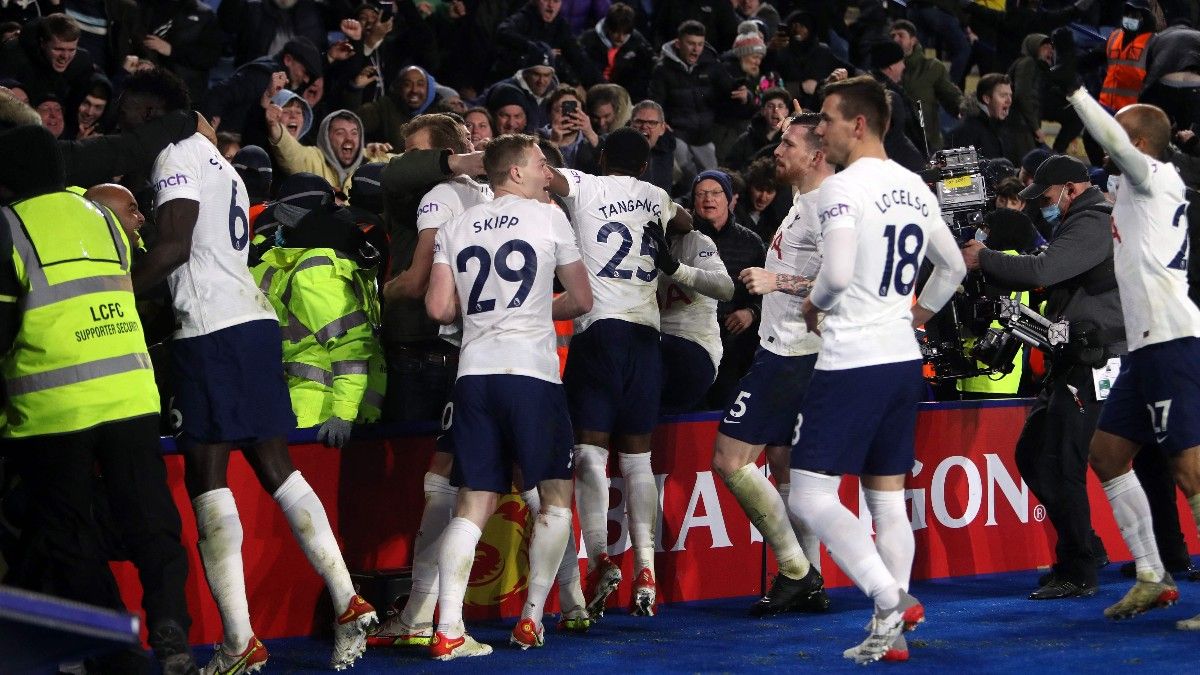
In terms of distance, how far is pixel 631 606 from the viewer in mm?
7738

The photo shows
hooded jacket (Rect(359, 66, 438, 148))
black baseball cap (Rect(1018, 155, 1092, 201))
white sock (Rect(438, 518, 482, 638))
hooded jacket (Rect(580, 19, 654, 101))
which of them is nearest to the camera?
white sock (Rect(438, 518, 482, 638))

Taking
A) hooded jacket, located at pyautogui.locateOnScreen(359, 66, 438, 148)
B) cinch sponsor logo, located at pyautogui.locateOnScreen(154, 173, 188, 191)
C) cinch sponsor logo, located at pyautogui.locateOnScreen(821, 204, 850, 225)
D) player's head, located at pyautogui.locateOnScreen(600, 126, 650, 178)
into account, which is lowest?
cinch sponsor logo, located at pyautogui.locateOnScreen(821, 204, 850, 225)

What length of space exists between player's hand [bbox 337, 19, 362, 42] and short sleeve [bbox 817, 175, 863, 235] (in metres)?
7.71

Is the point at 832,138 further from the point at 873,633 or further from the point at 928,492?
the point at 928,492

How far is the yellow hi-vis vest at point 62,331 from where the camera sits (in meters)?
5.60

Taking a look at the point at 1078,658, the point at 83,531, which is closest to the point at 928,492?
the point at 1078,658

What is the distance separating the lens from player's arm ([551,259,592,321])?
6.70m

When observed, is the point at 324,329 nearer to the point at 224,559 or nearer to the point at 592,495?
the point at 224,559

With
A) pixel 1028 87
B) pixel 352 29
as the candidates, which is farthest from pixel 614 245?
pixel 1028 87

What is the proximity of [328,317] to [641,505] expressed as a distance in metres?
1.83

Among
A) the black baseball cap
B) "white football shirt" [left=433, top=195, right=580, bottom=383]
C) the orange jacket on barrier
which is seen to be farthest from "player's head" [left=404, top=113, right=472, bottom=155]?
the orange jacket on barrier

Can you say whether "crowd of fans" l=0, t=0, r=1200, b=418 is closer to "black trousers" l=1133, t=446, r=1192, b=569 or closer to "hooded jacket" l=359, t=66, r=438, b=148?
"hooded jacket" l=359, t=66, r=438, b=148

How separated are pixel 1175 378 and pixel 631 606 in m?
2.84

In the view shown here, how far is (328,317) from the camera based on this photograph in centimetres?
715
